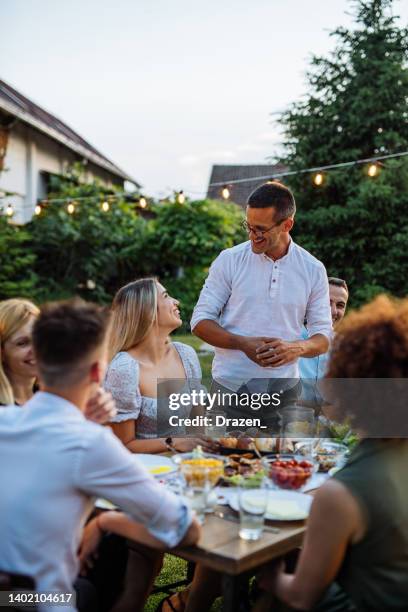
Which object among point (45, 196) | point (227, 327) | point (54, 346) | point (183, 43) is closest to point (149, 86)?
point (183, 43)

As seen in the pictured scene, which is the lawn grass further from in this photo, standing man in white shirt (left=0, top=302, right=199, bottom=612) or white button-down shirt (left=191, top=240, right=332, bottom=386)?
standing man in white shirt (left=0, top=302, right=199, bottom=612)

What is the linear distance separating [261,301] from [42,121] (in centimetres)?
1458

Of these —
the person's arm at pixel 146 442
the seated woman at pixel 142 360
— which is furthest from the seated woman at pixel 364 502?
the seated woman at pixel 142 360

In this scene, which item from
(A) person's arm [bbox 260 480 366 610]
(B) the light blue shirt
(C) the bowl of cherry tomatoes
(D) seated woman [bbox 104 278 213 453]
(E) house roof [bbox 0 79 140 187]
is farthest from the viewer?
(E) house roof [bbox 0 79 140 187]

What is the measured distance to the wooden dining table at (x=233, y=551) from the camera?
5.49 ft

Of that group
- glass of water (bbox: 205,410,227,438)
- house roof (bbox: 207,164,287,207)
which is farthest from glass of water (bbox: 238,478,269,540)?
house roof (bbox: 207,164,287,207)

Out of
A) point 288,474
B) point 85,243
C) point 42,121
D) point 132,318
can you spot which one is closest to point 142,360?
point 132,318

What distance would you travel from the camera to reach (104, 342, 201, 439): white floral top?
9.46ft

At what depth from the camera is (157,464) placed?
2.46m

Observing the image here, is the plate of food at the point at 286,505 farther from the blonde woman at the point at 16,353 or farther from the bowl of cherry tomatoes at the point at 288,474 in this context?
the blonde woman at the point at 16,353

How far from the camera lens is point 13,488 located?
159cm

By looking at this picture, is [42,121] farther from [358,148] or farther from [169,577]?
[169,577]

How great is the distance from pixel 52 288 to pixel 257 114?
5537mm

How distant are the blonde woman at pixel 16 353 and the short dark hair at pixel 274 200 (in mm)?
1271
